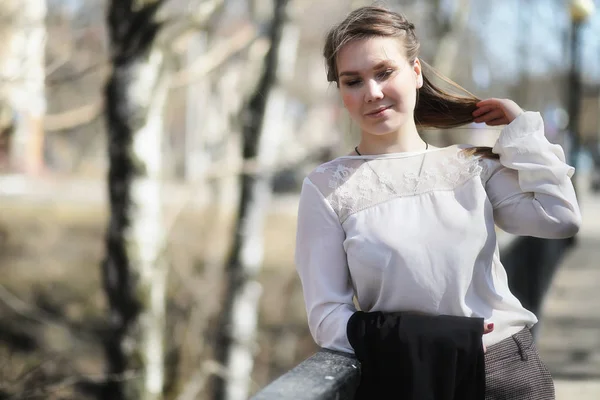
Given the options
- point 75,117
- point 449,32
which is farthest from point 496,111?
point 449,32

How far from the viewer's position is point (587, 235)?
1933 cm

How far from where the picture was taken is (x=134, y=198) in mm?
7406

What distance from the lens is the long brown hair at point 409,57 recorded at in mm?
2457

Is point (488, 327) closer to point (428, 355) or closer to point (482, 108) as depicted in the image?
point (428, 355)

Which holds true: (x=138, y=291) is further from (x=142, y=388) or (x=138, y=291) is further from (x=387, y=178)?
(x=387, y=178)

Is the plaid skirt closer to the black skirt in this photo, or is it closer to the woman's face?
the black skirt

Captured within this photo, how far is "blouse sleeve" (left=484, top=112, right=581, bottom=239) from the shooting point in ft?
7.87

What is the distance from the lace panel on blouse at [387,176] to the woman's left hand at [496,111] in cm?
24

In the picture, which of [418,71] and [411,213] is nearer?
[411,213]

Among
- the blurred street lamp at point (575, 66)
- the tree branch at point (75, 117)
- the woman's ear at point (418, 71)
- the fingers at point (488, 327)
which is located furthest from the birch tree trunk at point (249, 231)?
the fingers at point (488, 327)

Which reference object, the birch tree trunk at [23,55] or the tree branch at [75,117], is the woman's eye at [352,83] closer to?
the birch tree trunk at [23,55]

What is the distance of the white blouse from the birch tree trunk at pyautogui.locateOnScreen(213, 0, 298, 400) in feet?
26.6

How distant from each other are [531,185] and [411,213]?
13.4 inches

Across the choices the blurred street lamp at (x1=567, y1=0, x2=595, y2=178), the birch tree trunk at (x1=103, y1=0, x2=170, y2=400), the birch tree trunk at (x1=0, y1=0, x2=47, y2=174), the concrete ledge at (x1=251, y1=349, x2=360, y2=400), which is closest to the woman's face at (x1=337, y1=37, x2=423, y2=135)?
the concrete ledge at (x1=251, y1=349, x2=360, y2=400)
